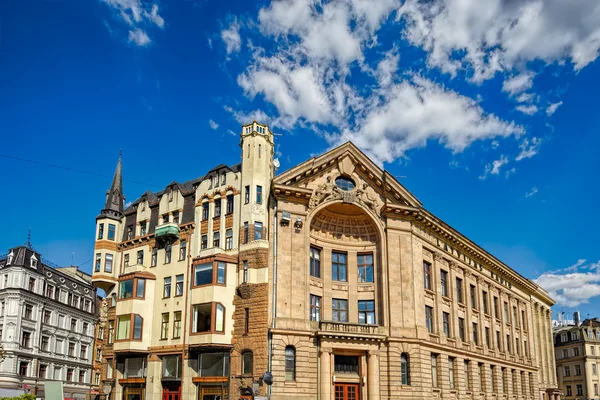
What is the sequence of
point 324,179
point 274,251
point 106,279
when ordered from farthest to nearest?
point 106,279 → point 324,179 → point 274,251

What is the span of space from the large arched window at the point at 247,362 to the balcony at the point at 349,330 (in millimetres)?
5470

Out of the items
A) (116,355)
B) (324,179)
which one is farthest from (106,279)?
(324,179)

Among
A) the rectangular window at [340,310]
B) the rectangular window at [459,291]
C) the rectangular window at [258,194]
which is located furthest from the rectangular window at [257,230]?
the rectangular window at [459,291]

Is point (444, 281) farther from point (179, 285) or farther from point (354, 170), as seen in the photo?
point (179, 285)

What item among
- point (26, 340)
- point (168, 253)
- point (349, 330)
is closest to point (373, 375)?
point (349, 330)

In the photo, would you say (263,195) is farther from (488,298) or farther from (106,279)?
(488,298)

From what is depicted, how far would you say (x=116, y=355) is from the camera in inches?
1965

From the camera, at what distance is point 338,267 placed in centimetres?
4978

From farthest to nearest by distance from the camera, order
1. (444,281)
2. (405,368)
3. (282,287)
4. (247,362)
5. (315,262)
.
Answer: (444,281)
(315,262)
(405,368)
(282,287)
(247,362)

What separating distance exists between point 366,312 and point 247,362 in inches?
437

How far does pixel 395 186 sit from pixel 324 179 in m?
6.41

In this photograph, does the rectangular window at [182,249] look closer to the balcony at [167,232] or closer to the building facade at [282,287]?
the building facade at [282,287]

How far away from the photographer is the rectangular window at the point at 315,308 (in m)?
46.9

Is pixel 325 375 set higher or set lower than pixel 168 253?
lower
